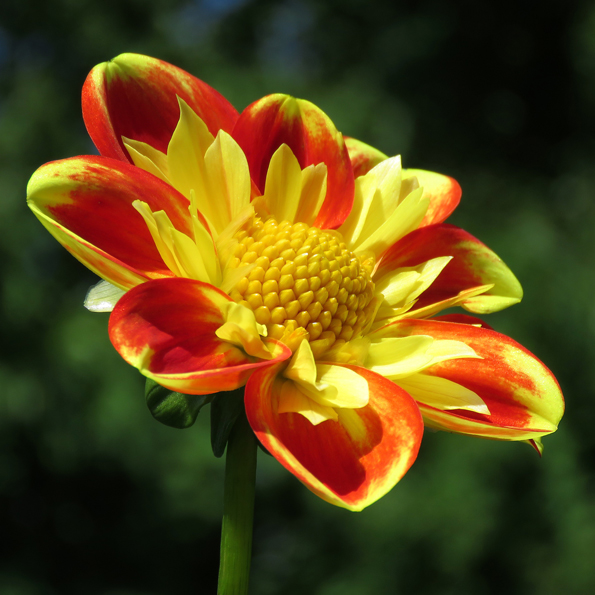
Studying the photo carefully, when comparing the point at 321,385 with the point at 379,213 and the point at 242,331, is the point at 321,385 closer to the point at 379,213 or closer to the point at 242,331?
the point at 242,331

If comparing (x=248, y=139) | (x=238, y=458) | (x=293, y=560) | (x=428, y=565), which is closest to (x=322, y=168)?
(x=248, y=139)

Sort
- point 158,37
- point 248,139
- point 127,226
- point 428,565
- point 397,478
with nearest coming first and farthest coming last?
point 397,478 → point 127,226 → point 248,139 → point 428,565 → point 158,37

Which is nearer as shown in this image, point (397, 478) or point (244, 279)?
point (397, 478)

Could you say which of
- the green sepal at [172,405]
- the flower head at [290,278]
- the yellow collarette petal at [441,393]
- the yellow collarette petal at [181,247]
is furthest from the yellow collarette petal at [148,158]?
the yellow collarette petal at [441,393]

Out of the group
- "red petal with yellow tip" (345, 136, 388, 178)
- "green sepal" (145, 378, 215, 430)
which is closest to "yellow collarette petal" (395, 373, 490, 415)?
"green sepal" (145, 378, 215, 430)

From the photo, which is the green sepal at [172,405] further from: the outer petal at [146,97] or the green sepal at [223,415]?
the outer petal at [146,97]

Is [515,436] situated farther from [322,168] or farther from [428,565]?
[428,565]

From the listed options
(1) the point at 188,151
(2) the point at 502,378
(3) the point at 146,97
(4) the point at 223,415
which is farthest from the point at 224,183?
(2) the point at 502,378
